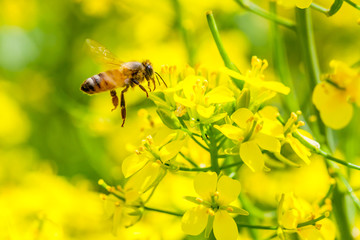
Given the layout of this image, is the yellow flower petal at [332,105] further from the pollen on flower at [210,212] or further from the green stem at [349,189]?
the pollen on flower at [210,212]

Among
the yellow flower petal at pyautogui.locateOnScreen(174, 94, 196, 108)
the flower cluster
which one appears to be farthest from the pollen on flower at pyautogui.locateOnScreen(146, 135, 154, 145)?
the yellow flower petal at pyautogui.locateOnScreen(174, 94, 196, 108)

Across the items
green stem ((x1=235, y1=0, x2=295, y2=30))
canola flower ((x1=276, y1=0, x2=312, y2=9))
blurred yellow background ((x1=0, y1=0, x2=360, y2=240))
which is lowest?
blurred yellow background ((x1=0, y1=0, x2=360, y2=240))

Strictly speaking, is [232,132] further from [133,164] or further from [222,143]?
[133,164]

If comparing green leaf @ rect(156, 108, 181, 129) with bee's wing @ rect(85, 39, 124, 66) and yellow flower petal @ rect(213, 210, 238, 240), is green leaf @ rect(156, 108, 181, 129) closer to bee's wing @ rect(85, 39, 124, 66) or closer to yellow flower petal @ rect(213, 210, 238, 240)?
yellow flower petal @ rect(213, 210, 238, 240)

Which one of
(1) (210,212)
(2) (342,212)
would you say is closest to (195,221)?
(1) (210,212)

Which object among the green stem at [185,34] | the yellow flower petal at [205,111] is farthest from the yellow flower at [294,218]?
the green stem at [185,34]

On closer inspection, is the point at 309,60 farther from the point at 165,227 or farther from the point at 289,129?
the point at 165,227

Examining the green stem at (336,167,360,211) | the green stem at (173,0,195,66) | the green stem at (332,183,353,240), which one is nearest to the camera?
the green stem at (336,167,360,211)
